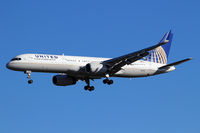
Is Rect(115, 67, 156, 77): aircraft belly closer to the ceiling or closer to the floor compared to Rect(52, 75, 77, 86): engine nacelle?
closer to the floor

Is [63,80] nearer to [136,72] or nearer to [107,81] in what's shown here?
[107,81]

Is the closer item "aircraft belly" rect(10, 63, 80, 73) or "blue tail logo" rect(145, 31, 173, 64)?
"aircraft belly" rect(10, 63, 80, 73)

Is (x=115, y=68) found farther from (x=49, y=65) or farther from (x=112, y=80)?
(x=49, y=65)

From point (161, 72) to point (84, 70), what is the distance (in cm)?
1270

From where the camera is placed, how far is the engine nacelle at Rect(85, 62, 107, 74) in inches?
2317

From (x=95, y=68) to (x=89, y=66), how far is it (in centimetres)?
83

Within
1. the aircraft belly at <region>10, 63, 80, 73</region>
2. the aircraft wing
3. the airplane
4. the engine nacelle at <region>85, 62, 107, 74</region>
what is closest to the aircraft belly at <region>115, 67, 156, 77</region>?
the airplane

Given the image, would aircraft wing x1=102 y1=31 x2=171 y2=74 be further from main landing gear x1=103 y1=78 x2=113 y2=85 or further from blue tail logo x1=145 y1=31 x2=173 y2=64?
blue tail logo x1=145 y1=31 x2=173 y2=64

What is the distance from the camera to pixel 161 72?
65.6m

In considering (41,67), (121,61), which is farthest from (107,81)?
(41,67)

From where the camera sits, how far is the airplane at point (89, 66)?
57219 mm

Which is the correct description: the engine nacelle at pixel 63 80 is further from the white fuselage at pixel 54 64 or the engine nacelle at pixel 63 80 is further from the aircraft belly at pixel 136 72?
the aircraft belly at pixel 136 72

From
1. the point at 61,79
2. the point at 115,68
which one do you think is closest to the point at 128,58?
the point at 115,68

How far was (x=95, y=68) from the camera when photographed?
5909cm
